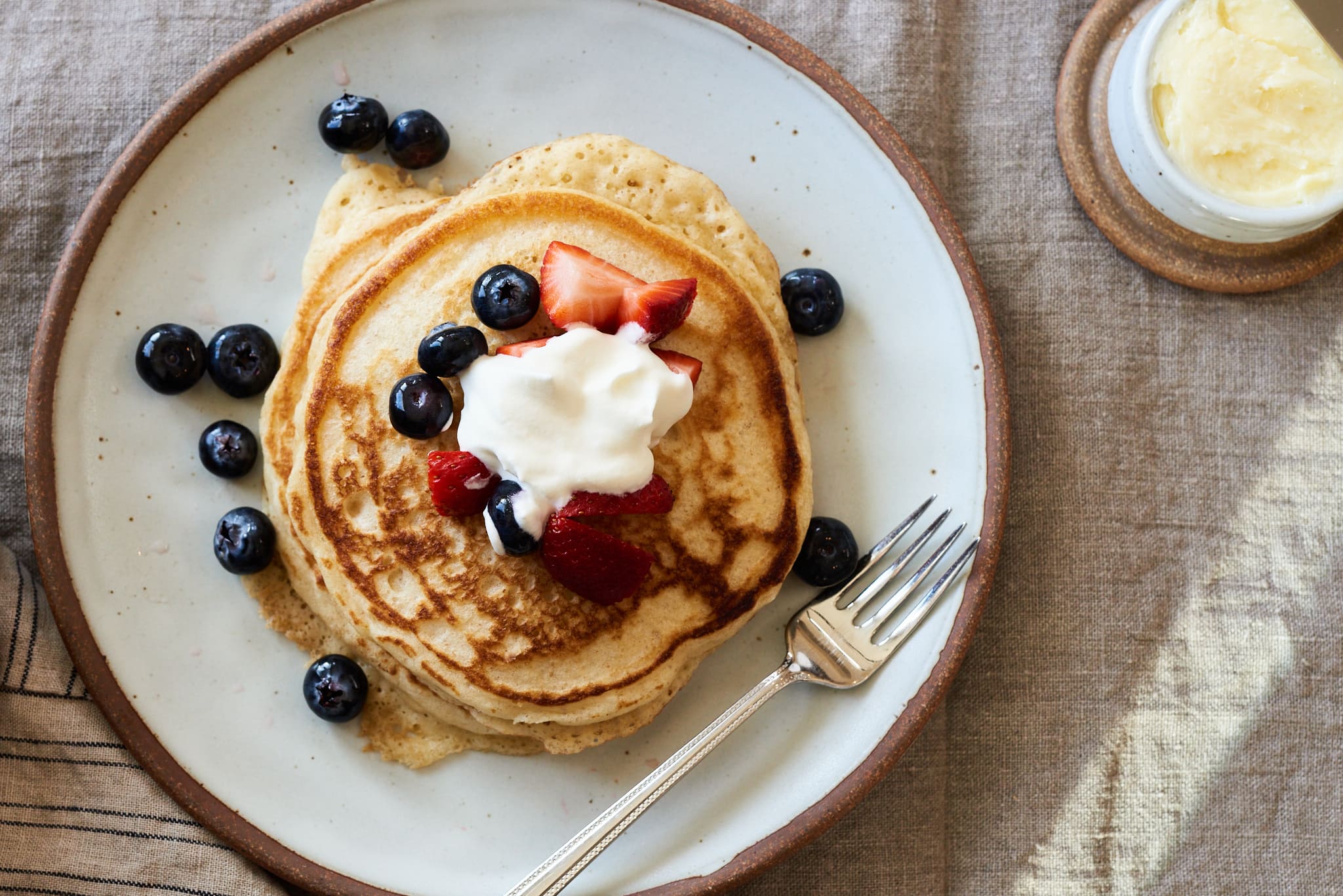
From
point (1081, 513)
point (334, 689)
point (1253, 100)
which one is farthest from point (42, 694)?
point (1253, 100)

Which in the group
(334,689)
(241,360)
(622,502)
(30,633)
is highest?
(241,360)

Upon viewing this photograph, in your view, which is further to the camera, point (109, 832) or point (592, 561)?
point (109, 832)

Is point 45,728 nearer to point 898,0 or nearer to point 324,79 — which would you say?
point 324,79

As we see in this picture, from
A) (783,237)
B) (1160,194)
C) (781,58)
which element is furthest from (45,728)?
(1160,194)

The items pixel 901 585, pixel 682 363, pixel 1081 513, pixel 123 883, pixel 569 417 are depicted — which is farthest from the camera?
pixel 1081 513

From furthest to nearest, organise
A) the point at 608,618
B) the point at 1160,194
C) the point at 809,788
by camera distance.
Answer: the point at 1160,194 → the point at 809,788 → the point at 608,618

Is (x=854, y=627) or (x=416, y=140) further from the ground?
(x=416, y=140)

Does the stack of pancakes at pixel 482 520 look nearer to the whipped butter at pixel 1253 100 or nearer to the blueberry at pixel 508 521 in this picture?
the blueberry at pixel 508 521

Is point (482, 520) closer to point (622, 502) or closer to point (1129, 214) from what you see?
point (622, 502)
